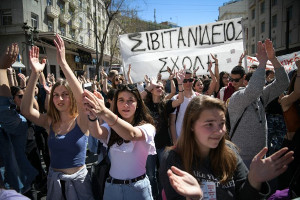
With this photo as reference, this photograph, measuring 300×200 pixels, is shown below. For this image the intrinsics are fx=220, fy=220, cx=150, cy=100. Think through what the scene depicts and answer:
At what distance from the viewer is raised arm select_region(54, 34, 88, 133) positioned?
206 cm

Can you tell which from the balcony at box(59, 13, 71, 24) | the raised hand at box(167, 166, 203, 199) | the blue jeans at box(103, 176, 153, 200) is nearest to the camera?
the raised hand at box(167, 166, 203, 199)

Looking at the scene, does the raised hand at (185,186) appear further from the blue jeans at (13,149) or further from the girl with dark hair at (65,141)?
A: the blue jeans at (13,149)

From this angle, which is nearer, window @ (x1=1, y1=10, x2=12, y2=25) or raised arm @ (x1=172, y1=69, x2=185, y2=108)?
raised arm @ (x1=172, y1=69, x2=185, y2=108)

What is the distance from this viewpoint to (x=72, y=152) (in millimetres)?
2152

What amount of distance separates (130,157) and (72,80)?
89 centimetres

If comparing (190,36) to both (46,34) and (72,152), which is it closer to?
(72,152)

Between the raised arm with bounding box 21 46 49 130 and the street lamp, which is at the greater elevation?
the street lamp

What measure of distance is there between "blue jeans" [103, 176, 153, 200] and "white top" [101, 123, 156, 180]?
2.8 inches

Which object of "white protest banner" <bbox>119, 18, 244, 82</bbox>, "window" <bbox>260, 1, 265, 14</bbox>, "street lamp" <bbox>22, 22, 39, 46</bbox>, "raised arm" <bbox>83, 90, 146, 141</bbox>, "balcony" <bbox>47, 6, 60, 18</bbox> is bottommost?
"raised arm" <bbox>83, 90, 146, 141</bbox>

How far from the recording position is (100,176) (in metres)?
2.05

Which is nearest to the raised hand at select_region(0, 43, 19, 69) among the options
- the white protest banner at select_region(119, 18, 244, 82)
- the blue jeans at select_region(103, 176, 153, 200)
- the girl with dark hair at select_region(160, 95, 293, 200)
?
the blue jeans at select_region(103, 176, 153, 200)

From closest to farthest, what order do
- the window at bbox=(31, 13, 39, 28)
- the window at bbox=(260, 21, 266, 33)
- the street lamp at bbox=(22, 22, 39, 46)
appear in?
the street lamp at bbox=(22, 22, 39, 46)
the window at bbox=(31, 13, 39, 28)
the window at bbox=(260, 21, 266, 33)

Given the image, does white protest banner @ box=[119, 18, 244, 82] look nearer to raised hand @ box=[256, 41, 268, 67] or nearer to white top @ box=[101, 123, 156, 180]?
raised hand @ box=[256, 41, 268, 67]

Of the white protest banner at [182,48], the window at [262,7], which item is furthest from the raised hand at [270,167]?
the window at [262,7]
